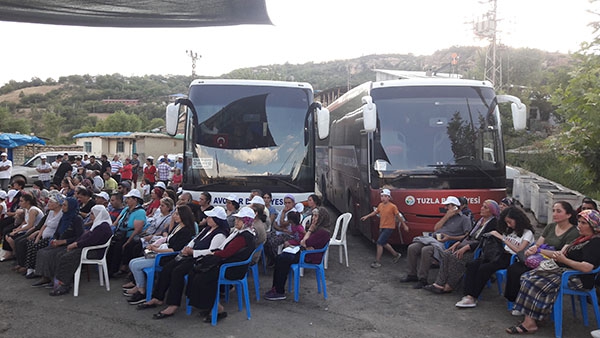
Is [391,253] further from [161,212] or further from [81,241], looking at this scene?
[81,241]

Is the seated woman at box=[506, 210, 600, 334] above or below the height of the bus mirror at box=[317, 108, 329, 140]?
below

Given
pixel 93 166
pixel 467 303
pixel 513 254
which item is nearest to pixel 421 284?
pixel 467 303

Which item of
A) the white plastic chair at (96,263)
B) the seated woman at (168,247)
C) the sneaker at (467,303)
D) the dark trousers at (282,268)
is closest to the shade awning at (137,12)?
the seated woman at (168,247)

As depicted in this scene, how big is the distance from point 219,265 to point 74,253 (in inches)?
94.7

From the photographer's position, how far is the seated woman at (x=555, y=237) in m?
5.83

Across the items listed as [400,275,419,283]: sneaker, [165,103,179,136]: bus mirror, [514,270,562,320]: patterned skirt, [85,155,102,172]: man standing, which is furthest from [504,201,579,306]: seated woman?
[85,155,102,172]: man standing

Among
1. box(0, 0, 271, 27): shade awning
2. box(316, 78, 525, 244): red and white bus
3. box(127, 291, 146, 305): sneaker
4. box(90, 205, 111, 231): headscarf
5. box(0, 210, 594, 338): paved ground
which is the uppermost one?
box(0, 0, 271, 27): shade awning

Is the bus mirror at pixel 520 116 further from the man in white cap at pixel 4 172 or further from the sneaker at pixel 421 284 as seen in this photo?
the man in white cap at pixel 4 172

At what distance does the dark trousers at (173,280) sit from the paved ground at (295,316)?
0.78ft

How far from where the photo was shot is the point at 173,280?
5953mm

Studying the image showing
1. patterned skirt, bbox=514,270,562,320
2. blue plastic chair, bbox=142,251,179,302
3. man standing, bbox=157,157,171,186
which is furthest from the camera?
man standing, bbox=157,157,171,186

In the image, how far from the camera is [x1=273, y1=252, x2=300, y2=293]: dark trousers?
261 inches

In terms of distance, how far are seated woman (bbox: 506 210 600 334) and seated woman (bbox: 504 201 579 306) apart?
0.26 metres

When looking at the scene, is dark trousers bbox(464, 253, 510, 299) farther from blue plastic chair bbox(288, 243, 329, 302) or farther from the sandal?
blue plastic chair bbox(288, 243, 329, 302)
